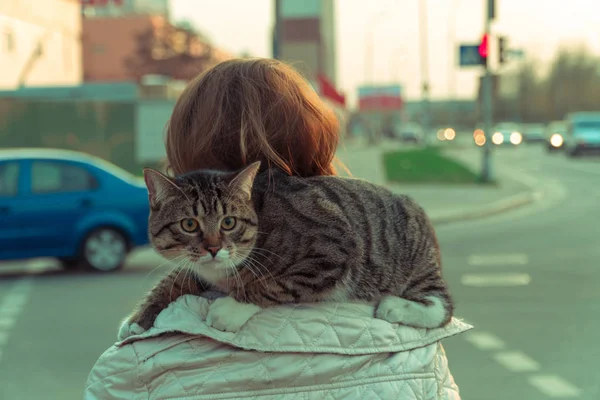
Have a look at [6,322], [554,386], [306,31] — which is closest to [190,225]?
[554,386]

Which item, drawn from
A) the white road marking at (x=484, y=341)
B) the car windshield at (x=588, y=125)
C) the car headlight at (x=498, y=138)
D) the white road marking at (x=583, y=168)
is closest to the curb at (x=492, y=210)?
the white road marking at (x=484, y=341)

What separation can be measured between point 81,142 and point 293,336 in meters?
32.6

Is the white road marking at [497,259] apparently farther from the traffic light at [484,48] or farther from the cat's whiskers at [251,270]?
the traffic light at [484,48]

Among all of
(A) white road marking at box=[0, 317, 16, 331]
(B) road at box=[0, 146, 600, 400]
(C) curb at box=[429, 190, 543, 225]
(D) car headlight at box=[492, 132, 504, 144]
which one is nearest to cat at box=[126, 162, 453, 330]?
(B) road at box=[0, 146, 600, 400]

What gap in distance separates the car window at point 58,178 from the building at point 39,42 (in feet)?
104

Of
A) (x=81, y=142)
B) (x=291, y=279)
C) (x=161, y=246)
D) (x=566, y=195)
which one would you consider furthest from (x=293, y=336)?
(x=81, y=142)

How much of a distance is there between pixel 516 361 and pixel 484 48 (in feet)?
62.1

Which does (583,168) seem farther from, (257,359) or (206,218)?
(257,359)

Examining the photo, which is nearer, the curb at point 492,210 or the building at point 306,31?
the curb at point 492,210

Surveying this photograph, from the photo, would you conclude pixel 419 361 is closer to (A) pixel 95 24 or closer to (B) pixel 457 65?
(B) pixel 457 65

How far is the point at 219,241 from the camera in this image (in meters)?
2.43

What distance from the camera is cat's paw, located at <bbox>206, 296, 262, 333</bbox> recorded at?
2002 mm

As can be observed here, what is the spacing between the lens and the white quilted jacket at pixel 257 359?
6.51 ft

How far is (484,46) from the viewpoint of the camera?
2511 centimetres
